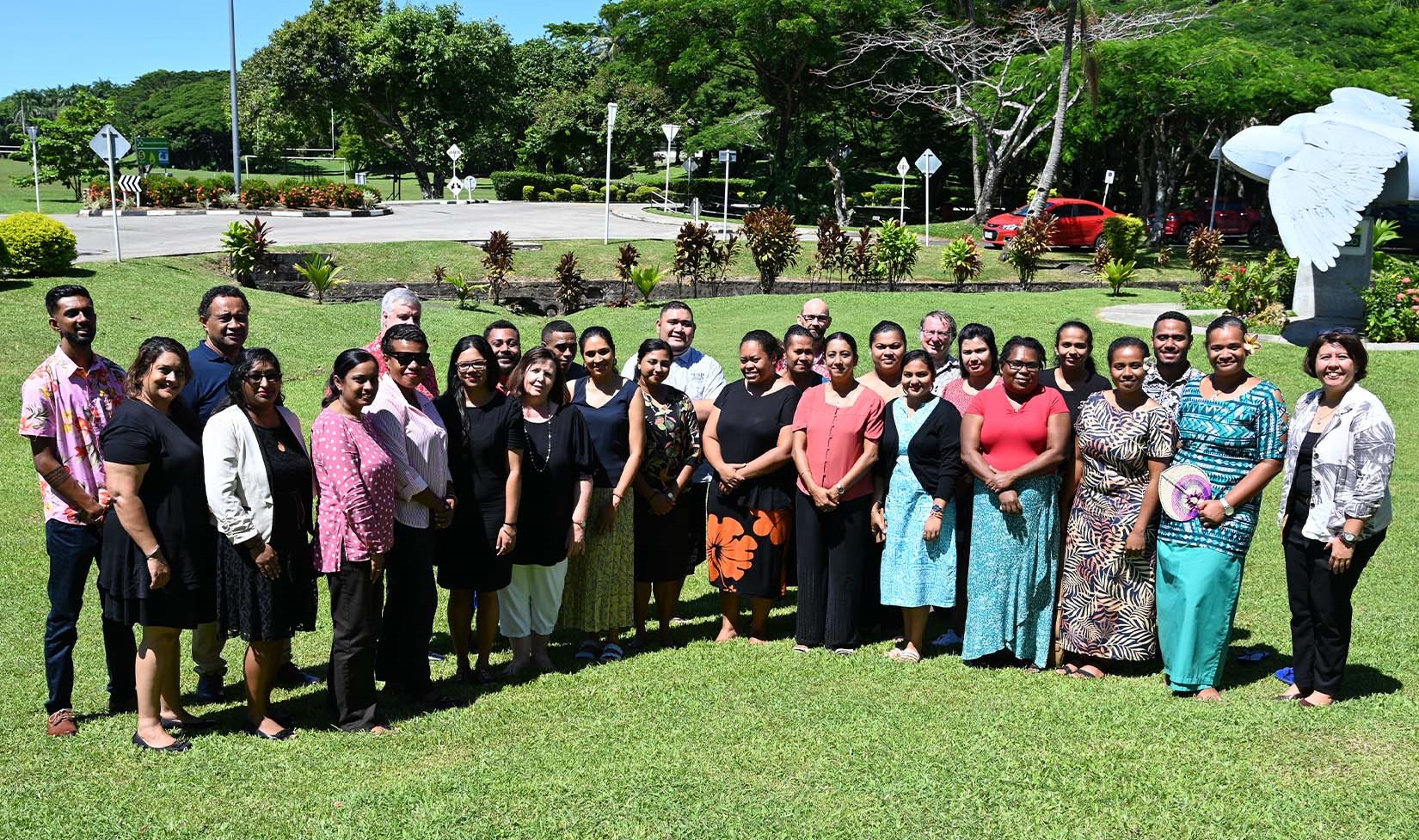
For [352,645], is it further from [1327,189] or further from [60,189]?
[60,189]

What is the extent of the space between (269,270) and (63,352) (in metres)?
15.6

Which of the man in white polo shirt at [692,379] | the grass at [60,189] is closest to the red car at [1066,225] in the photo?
the man in white polo shirt at [692,379]

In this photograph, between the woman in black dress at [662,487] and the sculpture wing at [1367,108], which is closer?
the woman in black dress at [662,487]

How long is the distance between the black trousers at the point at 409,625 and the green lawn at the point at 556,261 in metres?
16.5

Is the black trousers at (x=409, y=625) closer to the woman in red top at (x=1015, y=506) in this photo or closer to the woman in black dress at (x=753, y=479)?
the woman in black dress at (x=753, y=479)

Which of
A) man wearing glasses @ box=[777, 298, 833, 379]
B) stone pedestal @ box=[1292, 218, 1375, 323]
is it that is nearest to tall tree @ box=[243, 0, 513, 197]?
stone pedestal @ box=[1292, 218, 1375, 323]

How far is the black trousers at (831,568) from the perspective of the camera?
18.6 ft

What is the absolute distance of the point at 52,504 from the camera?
15.3 feet

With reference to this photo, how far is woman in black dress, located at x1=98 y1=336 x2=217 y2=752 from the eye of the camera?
421cm

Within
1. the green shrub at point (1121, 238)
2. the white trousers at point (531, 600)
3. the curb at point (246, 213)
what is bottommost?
the white trousers at point (531, 600)

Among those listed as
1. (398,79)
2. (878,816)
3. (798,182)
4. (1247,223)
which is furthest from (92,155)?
(878,816)

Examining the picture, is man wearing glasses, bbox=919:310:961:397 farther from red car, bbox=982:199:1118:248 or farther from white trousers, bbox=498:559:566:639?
red car, bbox=982:199:1118:248

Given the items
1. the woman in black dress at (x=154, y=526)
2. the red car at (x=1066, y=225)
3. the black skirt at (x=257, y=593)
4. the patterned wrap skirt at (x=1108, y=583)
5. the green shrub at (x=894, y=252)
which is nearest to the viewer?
the woman in black dress at (x=154, y=526)

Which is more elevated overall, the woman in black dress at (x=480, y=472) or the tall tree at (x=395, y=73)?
the tall tree at (x=395, y=73)
